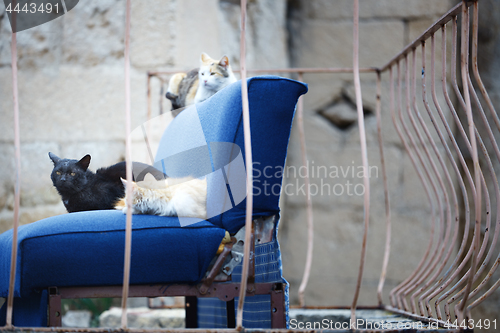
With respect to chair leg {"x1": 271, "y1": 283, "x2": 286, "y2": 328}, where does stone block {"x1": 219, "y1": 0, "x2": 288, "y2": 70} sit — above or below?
above

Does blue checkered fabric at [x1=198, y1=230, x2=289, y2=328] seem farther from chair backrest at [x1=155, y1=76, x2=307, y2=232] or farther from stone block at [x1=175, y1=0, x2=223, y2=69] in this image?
stone block at [x1=175, y1=0, x2=223, y2=69]

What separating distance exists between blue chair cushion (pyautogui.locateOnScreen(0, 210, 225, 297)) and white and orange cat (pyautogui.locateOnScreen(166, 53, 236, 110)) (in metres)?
0.90

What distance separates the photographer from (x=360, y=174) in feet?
9.81

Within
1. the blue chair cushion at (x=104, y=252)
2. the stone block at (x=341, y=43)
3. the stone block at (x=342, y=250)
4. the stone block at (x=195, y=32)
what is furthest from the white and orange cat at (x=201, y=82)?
the stone block at (x=342, y=250)

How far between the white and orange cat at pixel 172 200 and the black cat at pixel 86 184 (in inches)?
4.7

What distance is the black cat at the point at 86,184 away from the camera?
4.43 feet

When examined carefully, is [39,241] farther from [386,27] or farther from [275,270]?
[386,27]

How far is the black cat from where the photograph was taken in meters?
1.35

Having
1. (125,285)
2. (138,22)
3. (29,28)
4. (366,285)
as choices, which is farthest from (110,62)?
(366,285)

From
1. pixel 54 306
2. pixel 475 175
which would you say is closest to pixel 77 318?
pixel 54 306

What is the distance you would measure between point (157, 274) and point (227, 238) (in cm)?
22

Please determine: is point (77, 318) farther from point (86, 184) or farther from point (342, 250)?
point (342, 250)

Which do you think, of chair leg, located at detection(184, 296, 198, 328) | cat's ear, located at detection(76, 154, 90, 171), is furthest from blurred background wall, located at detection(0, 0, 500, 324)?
cat's ear, located at detection(76, 154, 90, 171)

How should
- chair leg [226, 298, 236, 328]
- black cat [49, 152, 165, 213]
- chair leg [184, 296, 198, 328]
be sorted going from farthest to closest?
chair leg [184, 296, 198, 328] → chair leg [226, 298, 236, 328] → black cat [49, 152, 165, 213]
